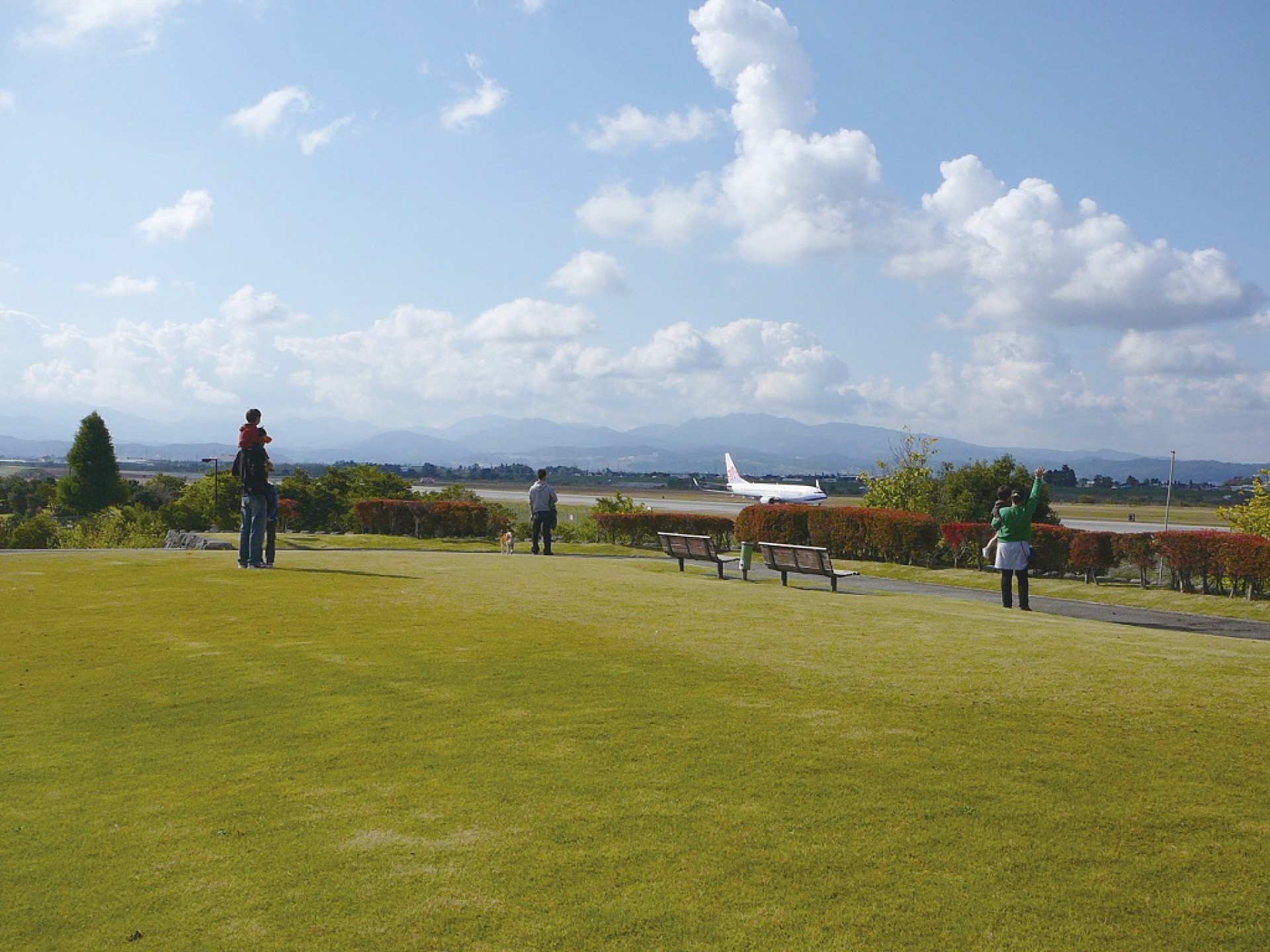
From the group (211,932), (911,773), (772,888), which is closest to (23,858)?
(211,932)

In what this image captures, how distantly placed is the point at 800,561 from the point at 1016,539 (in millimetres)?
4389

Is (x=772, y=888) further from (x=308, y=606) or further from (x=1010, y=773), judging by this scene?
(x=308, y=606)

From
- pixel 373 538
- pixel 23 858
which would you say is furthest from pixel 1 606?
pixel 373 538

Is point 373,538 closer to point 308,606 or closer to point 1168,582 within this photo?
point 308,606

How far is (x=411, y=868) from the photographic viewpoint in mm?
5355

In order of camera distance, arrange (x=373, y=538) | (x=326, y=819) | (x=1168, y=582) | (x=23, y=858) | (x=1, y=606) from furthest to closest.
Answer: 1. (x=373, y=538)
2. (x=1168, y=582)
3. (x=1, y=606)
4. (x=326, y=819)
5. (x=23, y=858)

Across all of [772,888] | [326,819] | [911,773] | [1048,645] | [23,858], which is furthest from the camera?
[1048,645]

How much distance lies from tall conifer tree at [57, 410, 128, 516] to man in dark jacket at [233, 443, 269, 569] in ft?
286

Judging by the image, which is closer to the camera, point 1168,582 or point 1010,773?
point 1010,773

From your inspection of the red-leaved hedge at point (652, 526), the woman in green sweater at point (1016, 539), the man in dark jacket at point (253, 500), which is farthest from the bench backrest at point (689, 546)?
the red-leaved hedge at point (652, 526)

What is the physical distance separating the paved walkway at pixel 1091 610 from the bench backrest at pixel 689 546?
194 centimetres

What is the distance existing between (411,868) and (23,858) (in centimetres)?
227

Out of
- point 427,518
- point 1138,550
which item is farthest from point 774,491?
point 1138,550

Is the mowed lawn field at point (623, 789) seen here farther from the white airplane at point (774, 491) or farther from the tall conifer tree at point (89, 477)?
the tall conifer tree at point (89, 477)
